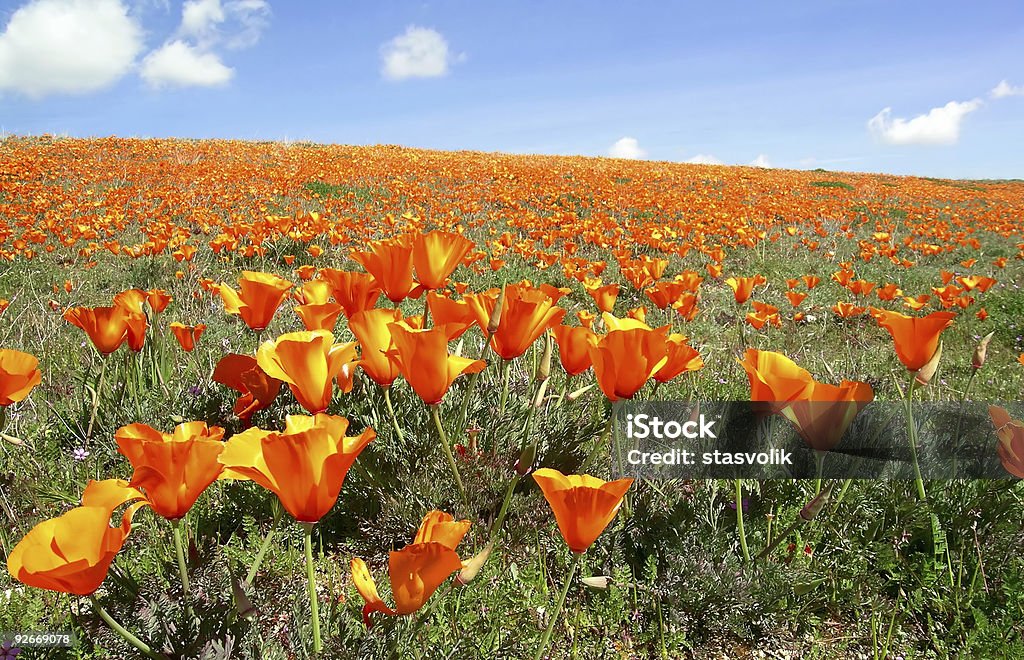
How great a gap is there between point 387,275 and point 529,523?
0.89 m

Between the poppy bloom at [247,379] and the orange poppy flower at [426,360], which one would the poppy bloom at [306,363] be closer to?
the orange poppy flower at [426,360]

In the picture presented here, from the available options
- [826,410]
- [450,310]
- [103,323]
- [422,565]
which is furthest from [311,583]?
[103,323]

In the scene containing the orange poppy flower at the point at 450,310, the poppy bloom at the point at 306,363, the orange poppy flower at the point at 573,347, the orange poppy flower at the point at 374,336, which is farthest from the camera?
the orange poppy flower at the point at 450,310

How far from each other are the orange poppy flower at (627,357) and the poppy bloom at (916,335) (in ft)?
2.40

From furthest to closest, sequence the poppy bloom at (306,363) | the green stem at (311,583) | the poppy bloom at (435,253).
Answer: the poppy bloom at (435,253) < the poppy bloom at (306,363) < the green stem at (311,583)

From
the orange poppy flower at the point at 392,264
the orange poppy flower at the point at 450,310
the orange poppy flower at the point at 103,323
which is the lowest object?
the orange poppy flower at the point at 103,323

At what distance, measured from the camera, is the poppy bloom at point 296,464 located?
876 millimetres

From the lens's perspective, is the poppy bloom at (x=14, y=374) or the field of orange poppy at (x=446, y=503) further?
the poppy bloom at (x=14, y=374)

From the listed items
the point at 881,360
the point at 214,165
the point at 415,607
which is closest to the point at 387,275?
the point at 415,607

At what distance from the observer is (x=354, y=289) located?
5.59 feet

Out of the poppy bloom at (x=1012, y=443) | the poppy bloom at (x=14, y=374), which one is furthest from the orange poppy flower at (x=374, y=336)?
the poppy bloom at (x=1012, y=443)

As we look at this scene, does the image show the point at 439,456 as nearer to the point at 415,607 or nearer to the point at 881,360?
the point at 415,607

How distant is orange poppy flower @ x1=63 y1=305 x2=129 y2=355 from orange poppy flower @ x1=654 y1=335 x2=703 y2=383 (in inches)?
67.0

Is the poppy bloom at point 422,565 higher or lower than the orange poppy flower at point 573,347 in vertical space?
lower
